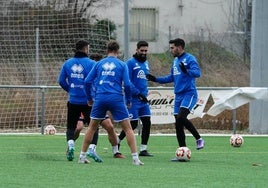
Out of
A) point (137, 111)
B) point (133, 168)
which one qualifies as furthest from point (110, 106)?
point (137, 111)

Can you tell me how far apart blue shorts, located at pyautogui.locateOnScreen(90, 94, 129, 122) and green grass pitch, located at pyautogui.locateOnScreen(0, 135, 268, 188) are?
752mm

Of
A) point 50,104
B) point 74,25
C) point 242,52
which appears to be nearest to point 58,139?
point 50,104

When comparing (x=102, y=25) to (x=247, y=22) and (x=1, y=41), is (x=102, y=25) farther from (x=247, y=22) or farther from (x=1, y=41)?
(x=247, y=22)

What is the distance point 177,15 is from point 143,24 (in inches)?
135

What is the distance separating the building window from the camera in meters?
32.0

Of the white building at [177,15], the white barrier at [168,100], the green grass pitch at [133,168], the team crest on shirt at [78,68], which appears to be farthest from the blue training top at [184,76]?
the white building at [177,15]

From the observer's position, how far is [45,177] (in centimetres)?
1165

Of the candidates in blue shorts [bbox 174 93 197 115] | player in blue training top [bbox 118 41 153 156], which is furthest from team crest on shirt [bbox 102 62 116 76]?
player in blue training top [bbox 118 41 153 156]

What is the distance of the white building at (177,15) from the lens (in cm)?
3566

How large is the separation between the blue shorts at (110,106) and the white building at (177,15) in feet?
66.4

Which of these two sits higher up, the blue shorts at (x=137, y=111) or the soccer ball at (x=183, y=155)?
the blue shorts at (x=137, y=111)

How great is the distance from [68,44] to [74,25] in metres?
0.58

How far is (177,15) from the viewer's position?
39188 mm

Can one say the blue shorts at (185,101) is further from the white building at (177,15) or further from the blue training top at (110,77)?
the white building at (177,15)
